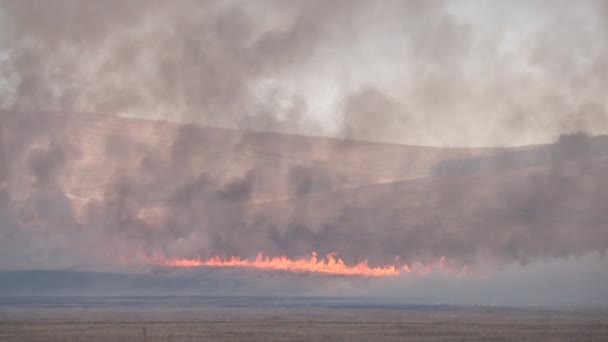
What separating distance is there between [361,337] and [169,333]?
30.9m

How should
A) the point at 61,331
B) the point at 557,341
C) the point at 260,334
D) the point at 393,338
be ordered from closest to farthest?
the point at 557,341, the point at 393,338, the point at 260,334, the point at 61,331

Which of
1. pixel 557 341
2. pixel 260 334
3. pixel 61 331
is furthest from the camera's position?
pixel 61 331

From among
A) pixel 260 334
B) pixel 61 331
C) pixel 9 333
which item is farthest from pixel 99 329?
pixel 260 334

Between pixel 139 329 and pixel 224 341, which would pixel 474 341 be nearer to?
pixel 224 341

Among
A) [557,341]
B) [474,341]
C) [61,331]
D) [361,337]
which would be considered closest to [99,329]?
[61,331]

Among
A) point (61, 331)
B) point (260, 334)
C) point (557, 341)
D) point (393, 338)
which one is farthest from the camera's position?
point (61, 331)

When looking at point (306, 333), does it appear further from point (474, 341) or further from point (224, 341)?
point (474, 341)

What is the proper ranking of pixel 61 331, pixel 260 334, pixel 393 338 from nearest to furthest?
pixel 393 338 → pixel 260 334 → pixel 61 331

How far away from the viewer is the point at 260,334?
112 m

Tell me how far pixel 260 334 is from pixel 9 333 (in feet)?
129

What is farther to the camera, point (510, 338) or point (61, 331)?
point (61, 331)

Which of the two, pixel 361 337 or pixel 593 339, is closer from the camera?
pixel 593 339

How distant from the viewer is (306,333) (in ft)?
366

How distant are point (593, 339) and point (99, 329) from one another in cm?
7908
